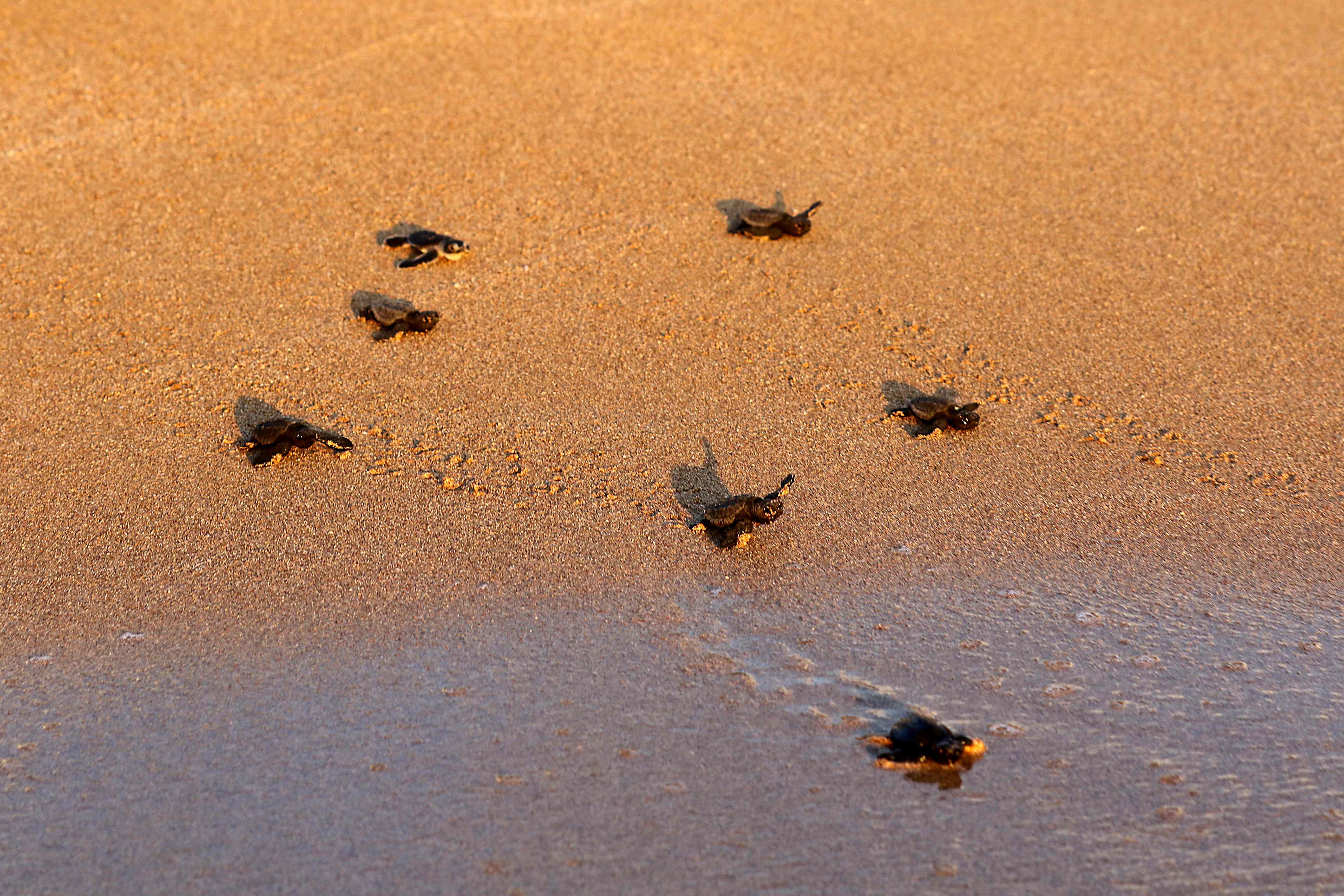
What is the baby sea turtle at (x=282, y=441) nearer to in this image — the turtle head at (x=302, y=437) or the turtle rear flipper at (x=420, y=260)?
the turtle head at (x=302, y=437)

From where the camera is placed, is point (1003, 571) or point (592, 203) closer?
point (1003, 571)

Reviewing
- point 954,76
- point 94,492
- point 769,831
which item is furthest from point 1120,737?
point 954,76

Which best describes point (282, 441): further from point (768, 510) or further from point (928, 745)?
point (928, 745)

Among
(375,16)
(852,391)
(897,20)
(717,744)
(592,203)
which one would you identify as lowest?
(717,744)

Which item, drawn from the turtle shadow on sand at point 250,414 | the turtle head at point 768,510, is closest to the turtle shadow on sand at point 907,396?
the turtle head at point 768,510

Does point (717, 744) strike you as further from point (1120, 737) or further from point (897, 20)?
point (897, 20)

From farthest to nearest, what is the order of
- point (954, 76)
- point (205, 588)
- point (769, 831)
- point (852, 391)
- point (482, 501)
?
point (954, 76) → point (852, 391) → point (482, 501) → point (205, 588) → point (769, 831)

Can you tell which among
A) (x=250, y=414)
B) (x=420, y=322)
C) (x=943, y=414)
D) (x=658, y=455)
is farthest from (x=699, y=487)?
(x=250, y=414)
